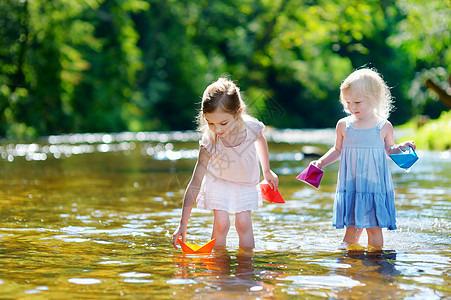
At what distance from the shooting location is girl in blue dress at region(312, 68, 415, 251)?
5.54 m

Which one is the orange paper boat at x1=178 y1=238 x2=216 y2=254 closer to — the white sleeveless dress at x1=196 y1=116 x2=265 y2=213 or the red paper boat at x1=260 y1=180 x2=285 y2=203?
the white sleeveless dress at x1=196 y1=116 x2=265 y2=213

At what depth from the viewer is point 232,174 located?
5.50m

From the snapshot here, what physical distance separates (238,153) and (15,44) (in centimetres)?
2629

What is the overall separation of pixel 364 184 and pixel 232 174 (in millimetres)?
993

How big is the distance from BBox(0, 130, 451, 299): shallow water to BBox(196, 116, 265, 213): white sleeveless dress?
1.20ft

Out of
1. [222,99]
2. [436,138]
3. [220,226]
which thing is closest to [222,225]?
[220,226]

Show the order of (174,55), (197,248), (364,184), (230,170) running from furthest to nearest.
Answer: (174,55) < (364,184) < (230,170) < (197,248)

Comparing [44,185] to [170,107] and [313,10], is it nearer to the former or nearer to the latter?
[313,10]

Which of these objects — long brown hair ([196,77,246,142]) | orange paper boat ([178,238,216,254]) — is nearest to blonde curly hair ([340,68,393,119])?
long brown hair ([196,77,246,142])

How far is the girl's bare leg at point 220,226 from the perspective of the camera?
5.53 meters

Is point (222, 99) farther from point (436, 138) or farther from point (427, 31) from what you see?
point (427, 31)

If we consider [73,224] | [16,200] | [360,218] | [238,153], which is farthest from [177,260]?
[16,200]

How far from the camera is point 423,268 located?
→ 4793 millimetres

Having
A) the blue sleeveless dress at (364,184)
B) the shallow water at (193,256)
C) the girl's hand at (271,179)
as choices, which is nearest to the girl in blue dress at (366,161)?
the blue sleeveless dress at (364,184)
